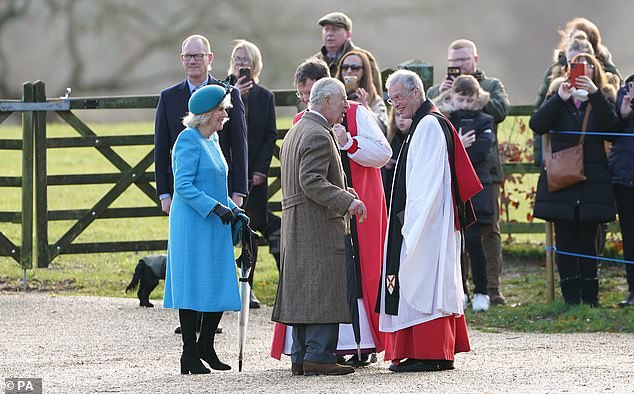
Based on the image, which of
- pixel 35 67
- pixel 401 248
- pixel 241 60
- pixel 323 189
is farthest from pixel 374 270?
pixel 35 67

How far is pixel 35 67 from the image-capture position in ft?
60.8

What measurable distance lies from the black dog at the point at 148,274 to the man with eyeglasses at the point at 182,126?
1397 mm

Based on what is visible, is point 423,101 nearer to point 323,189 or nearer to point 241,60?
point 323,189

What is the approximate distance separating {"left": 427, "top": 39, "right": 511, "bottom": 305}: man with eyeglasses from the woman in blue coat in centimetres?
319

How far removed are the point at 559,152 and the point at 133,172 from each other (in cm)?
371

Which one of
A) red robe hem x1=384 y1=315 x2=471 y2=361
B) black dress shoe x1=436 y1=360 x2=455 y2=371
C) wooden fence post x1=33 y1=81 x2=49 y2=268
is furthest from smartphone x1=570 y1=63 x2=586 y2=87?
wooden fence post x1=33 y1=81 x2=49 y2=268

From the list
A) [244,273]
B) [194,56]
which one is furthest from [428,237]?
[194,56]

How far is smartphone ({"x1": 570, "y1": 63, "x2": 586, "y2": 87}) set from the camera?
30.0 feet

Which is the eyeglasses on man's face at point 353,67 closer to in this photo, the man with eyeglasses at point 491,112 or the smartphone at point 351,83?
the smartphone at point 351,83

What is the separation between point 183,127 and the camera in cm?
813

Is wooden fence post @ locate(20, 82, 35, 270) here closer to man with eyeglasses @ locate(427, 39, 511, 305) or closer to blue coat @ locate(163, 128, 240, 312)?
man with eyeglasses @ locate(427, 39, 511, 305)

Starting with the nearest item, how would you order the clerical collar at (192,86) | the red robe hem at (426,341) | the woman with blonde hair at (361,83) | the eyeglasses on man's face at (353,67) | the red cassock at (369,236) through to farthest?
the red robe hem at (426,341), the red cassock at (369,236), the clerical collar at (192,86), the woman with blonde hair at (361,83), the eyeglasses on man's face at (353,67)

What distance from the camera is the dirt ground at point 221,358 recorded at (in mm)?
6297

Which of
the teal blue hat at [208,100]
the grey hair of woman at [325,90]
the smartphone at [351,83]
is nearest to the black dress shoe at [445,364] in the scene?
the grey hair of woman at [325,90]
